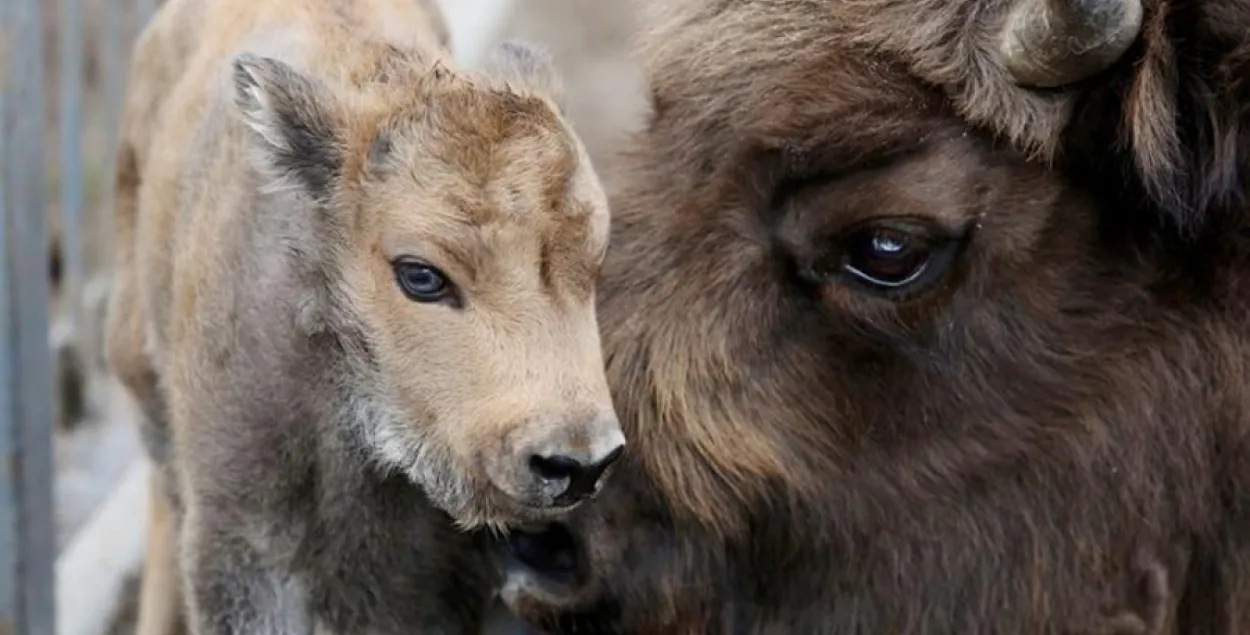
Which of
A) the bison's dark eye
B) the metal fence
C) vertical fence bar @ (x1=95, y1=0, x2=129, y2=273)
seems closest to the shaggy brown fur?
the bison's dark eye

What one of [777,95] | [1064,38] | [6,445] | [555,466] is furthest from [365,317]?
[6,445]

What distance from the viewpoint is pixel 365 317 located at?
285 centimetres

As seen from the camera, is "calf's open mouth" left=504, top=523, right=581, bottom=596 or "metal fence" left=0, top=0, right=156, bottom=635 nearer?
"calf's open mouth" left=504, top=523, right=581, bottom=596

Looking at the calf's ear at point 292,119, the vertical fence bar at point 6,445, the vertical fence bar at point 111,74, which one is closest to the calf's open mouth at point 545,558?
the calf's ear at point 292,119

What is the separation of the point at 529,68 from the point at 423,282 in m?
0.47

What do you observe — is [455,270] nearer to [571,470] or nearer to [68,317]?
[571,470]

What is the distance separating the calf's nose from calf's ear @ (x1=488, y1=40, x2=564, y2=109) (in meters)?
0.63

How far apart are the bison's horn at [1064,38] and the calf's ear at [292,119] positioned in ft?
3.27

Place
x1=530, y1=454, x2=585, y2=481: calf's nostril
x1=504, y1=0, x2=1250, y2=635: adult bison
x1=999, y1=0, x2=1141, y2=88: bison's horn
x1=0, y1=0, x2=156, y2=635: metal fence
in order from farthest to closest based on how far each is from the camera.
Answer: x1=0, y1=0, x2=156, y2=635: metal fence
x1=504, y1=0, x2=1250, y2=635: adult bison
x1=999, y1=0, x2=1141, y2=88: bison's horn
x1=530, y1=454, x2=585, y2=481: calf's nostril

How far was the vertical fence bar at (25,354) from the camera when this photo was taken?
421 cm

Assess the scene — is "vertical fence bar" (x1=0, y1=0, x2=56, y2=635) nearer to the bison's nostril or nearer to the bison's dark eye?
the bison's dark eye

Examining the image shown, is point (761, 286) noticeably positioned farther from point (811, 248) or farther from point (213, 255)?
point (213, 255)

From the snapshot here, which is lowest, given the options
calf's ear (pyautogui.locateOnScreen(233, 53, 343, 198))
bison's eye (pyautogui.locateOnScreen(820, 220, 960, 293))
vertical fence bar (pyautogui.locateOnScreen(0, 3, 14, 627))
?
vertical fence bar (pyautogui.locateOnScreen(0, 3, 14, 627))

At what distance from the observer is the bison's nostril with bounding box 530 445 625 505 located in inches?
102
